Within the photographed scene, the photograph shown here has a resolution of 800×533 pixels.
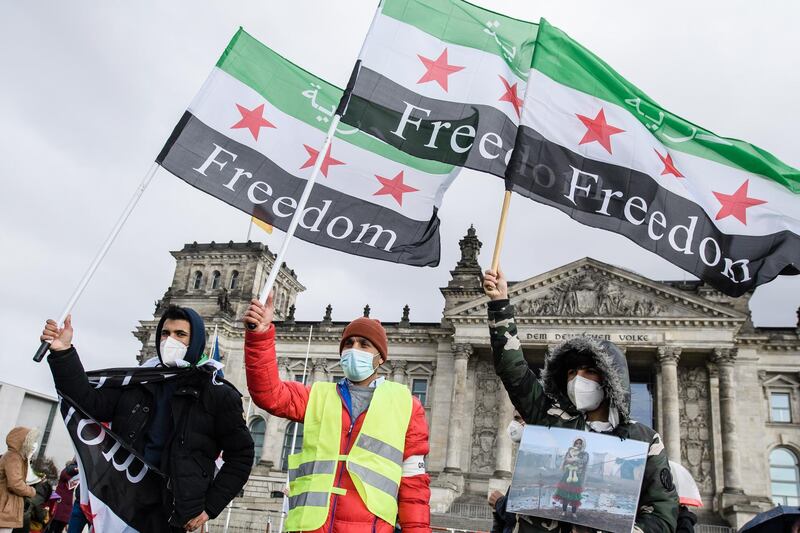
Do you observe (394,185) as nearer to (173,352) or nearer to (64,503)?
(173,352)

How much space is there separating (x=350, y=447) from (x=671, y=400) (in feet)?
115

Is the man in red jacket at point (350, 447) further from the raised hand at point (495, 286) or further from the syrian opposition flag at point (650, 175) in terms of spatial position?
the syrian opposition flag at point (650, 175)

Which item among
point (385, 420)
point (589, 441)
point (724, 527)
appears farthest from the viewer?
point (724, 527)

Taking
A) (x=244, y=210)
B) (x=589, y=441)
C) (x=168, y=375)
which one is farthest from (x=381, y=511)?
(x=244, y=210)

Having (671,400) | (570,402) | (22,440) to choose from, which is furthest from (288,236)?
(671,400)

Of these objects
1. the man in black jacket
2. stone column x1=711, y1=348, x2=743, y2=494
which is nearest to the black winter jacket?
the man in black jacket

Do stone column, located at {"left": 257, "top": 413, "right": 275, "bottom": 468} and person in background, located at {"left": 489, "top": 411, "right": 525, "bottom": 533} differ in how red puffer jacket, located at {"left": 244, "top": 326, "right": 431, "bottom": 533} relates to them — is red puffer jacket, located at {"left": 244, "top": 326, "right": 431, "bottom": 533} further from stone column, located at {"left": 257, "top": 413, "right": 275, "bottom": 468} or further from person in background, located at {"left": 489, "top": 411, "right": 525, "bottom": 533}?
stone column, located at {"left": 257, "top": 413, "right": 275, "bottom": 468}

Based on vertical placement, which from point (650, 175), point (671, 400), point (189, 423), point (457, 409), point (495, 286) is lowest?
point (189, 423)

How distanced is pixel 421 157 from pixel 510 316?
3.41m

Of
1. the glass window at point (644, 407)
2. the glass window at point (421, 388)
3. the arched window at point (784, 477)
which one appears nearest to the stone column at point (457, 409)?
the glass window at point (421, 388)

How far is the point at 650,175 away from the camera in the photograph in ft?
24.7

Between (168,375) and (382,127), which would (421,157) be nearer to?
(382,127)

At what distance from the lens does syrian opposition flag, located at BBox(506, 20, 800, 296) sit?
7.27m

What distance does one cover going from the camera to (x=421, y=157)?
7.52 m
